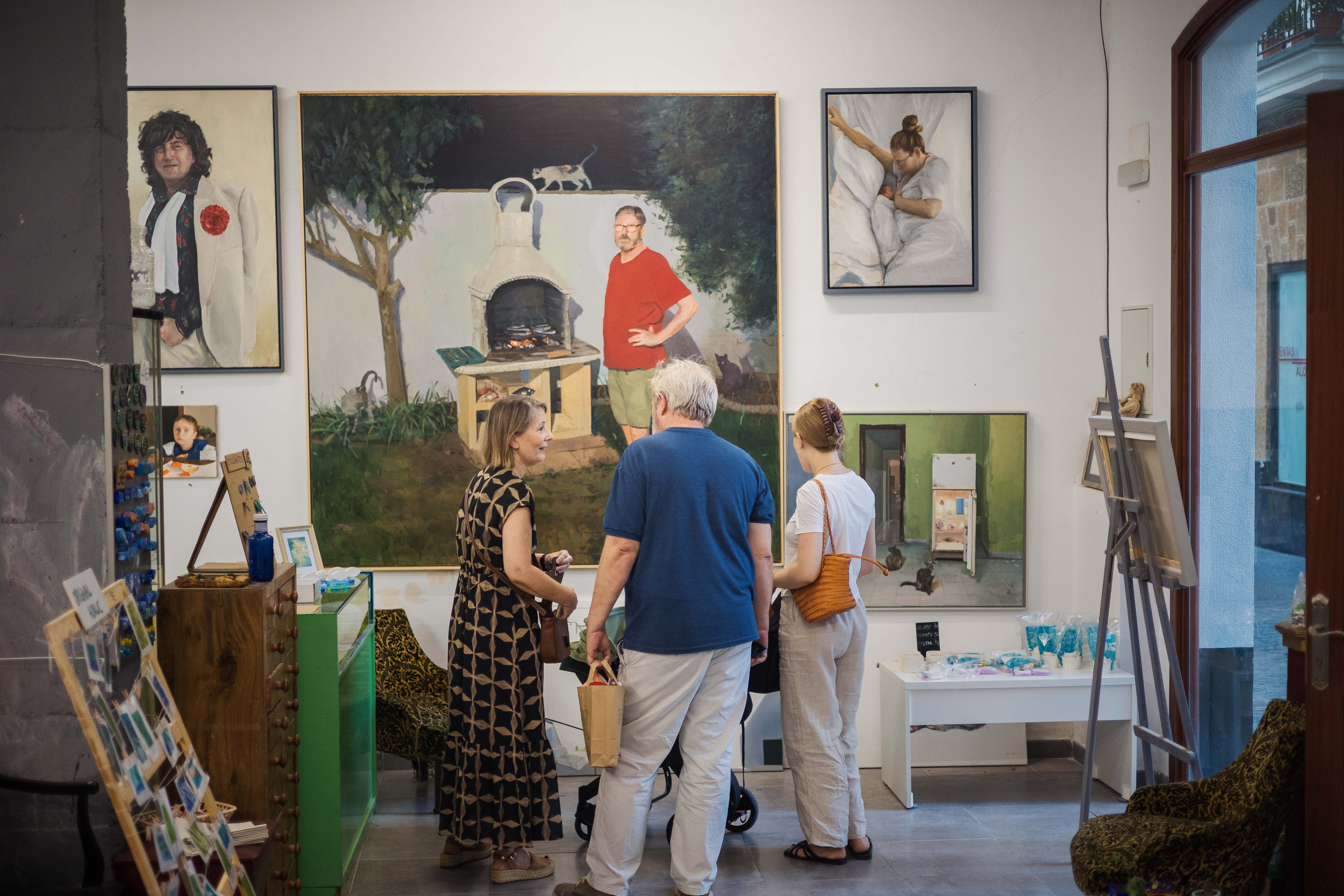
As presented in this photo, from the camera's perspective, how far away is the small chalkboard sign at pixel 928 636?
15.8 ft

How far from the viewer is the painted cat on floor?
204 inches

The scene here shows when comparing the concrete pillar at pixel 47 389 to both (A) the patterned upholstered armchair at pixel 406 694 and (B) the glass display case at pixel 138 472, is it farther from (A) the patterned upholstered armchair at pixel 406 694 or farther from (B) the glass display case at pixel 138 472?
(A) the patterned upholstered armchair at pixel 406 694

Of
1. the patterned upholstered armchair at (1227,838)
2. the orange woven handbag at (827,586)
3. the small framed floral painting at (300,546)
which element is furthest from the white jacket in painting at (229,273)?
the patterned upholstered armchair at (1227,838)

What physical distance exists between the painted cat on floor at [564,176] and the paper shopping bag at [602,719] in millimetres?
2682

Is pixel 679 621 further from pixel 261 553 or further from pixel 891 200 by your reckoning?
pixel 891 200

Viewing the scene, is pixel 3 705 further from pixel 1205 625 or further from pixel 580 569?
pixel 1205 625

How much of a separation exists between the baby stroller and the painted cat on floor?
2.28 meters

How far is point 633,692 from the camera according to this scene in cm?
350

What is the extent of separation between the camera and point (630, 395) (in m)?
5.24

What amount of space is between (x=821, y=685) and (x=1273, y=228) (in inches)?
91.8

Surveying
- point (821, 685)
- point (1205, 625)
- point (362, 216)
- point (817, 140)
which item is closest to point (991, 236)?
point (817, 140)

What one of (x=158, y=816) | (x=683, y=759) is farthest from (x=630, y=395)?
(x=158, y=816)

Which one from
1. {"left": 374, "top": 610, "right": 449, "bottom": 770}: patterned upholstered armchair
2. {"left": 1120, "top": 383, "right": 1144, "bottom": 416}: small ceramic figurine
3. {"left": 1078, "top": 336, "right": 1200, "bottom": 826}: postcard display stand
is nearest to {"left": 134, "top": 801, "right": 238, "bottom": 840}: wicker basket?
{"left": 374, "top": 610, "right": 449, "bottom": 770}: patterned upholstered armchair

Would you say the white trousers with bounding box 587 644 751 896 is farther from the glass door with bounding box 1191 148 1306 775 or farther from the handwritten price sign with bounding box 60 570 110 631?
the glass door with bounding box 1191 148 1306 775
